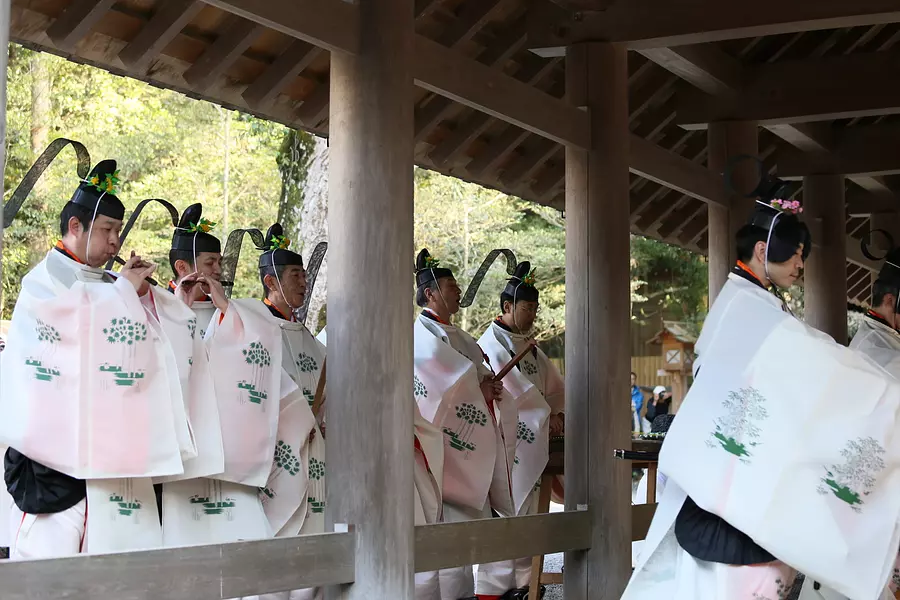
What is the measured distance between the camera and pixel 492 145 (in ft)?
25.7

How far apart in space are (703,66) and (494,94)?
268cm

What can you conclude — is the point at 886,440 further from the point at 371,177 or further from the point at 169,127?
the point at 169,127

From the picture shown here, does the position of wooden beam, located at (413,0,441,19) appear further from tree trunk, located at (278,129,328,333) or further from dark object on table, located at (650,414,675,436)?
tree trunk, located at (278,129,328,333)

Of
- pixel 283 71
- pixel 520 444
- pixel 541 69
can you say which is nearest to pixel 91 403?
pixel 283 71

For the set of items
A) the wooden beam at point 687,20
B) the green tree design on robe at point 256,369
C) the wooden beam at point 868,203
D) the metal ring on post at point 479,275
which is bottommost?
the green tree design on robe at point 256,369

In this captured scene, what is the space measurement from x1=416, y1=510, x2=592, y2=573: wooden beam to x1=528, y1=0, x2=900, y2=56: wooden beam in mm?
2598

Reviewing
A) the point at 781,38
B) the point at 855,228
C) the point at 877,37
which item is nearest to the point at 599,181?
the point at 781,38

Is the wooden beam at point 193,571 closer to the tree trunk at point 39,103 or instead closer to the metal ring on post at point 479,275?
the metal ring on post at point 479,275

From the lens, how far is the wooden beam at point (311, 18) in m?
4.05

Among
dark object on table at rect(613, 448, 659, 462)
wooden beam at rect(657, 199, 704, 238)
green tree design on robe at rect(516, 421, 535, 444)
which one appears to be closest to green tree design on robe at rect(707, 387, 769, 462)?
dark object on table at rect(613, 448, 659, 462)

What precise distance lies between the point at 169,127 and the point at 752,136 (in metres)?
11.1

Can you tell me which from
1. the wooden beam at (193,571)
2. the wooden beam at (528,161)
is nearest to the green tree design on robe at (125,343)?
the wooden beam at (193,571)

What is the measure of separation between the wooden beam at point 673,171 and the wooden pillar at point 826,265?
6.70 feet

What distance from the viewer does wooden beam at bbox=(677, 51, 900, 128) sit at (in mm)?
7637
